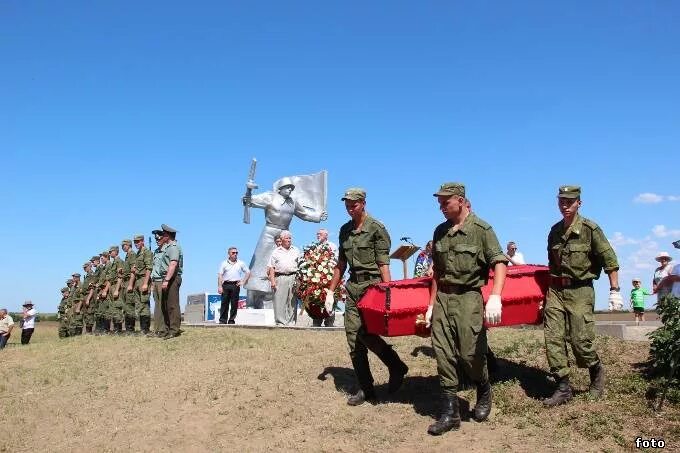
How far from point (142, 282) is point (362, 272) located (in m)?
8.87

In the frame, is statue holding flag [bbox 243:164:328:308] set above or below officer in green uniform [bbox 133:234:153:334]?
above

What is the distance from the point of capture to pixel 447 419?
559 centimetres

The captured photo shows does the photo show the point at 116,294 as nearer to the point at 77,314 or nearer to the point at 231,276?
the point at 231,276

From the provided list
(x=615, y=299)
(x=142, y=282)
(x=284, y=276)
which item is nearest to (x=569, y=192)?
(x=615, y=299)

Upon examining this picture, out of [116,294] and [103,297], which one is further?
[103,297]

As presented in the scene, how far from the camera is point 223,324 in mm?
14469

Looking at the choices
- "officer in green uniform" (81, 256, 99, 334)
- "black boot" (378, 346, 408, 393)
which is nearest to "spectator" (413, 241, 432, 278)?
"black boot" (378, 346, 408, 393)

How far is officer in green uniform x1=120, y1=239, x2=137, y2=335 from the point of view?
47.0 ft

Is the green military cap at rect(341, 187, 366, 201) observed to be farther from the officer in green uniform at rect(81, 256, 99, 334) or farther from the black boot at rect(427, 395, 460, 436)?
the officer in green uniform at rect(81, 256, 99, 334)

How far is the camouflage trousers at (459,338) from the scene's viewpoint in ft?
18.2

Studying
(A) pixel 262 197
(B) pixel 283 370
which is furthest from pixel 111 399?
(A) pixel 262 197

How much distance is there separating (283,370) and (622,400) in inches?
165

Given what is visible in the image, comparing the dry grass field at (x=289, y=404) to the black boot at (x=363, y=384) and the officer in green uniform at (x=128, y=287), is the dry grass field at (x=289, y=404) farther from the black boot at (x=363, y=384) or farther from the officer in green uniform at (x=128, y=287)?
the officer in green uniform at (x=128, y=287)

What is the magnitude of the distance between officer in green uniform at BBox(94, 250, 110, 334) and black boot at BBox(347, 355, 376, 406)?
409 inches
